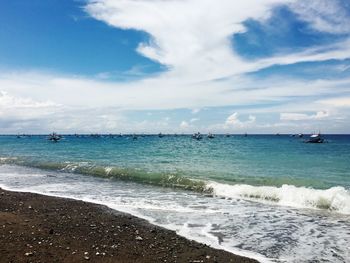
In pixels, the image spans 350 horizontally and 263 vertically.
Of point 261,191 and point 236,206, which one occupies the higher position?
point 261,191

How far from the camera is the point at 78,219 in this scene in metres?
15.4

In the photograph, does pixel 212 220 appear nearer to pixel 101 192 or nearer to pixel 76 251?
pixel 76 251

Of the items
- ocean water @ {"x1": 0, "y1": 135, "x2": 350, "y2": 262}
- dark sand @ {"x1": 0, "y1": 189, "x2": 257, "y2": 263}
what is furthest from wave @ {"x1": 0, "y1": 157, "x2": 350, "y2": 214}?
dark sand @ {"x1": 0, "y1": 189, "x2": 257, "y2": 263}

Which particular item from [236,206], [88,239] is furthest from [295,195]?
[88,239]

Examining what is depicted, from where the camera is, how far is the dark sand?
35.5 feet

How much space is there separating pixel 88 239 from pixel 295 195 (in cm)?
1403

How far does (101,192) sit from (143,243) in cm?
1216

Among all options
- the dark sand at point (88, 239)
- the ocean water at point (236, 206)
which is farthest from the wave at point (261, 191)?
the dark sand at point (88, 239)

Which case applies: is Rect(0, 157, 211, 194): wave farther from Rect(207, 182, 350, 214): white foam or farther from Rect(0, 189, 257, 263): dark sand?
Rect(0, 189, 257, 263): dark sand

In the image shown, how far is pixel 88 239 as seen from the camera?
1252cm

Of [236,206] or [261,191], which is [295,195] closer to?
[261,191]

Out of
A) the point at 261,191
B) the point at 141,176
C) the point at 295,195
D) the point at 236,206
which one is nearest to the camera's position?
the point at 236,206

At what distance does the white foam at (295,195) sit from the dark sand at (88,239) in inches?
381

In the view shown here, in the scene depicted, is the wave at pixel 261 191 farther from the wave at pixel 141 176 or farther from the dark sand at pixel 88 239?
the dark sand at pixel 88 239
